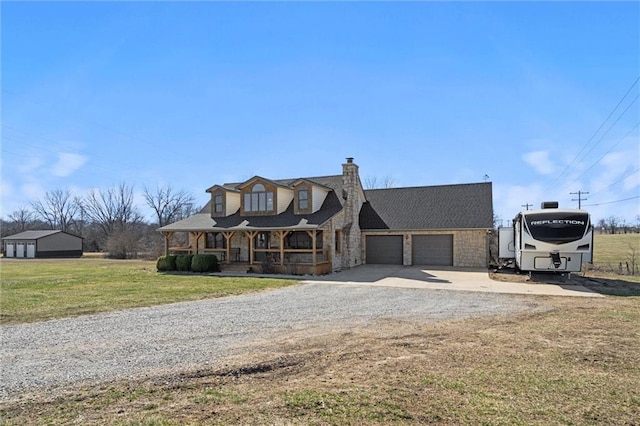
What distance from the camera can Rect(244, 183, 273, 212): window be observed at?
2411 centimetres

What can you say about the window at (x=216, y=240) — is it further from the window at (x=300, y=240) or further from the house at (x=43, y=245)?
the house at (x=43, y=245)

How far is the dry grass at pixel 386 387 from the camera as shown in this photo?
13.5 ft

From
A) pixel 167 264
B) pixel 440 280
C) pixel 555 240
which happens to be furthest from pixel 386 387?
pixel 167 264

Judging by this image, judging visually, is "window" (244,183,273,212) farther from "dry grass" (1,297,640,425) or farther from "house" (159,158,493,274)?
"dry grass" (1,297,640,425)

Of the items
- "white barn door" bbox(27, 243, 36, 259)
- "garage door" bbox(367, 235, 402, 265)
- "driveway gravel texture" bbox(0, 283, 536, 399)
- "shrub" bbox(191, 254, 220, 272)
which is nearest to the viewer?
"driveway gravel texture" bbox(0, 283, 536, 399)

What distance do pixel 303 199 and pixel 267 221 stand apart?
7.78ft

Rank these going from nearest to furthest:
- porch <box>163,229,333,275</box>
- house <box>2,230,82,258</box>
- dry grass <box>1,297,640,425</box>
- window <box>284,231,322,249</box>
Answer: dry grass <box>1,297,640,425</box> < porch <box>163,229,333,275</box> < window <box>284,231,322,249</box> < house <box>2,230,82,258</box>

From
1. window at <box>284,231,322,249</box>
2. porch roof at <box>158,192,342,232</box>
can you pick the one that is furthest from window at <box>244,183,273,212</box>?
window at <box>284,231,322,249</box>

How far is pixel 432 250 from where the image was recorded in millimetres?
24328

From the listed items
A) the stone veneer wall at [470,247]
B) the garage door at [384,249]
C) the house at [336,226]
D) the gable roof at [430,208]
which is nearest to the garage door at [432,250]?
the house at [336,226]

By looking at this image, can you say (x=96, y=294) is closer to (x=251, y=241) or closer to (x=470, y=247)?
(x=251, y=241)

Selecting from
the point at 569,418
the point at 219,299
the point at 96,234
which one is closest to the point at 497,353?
the point at 569,418

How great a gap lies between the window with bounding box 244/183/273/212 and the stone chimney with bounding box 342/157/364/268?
441cm

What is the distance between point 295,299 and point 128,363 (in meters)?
7.06
